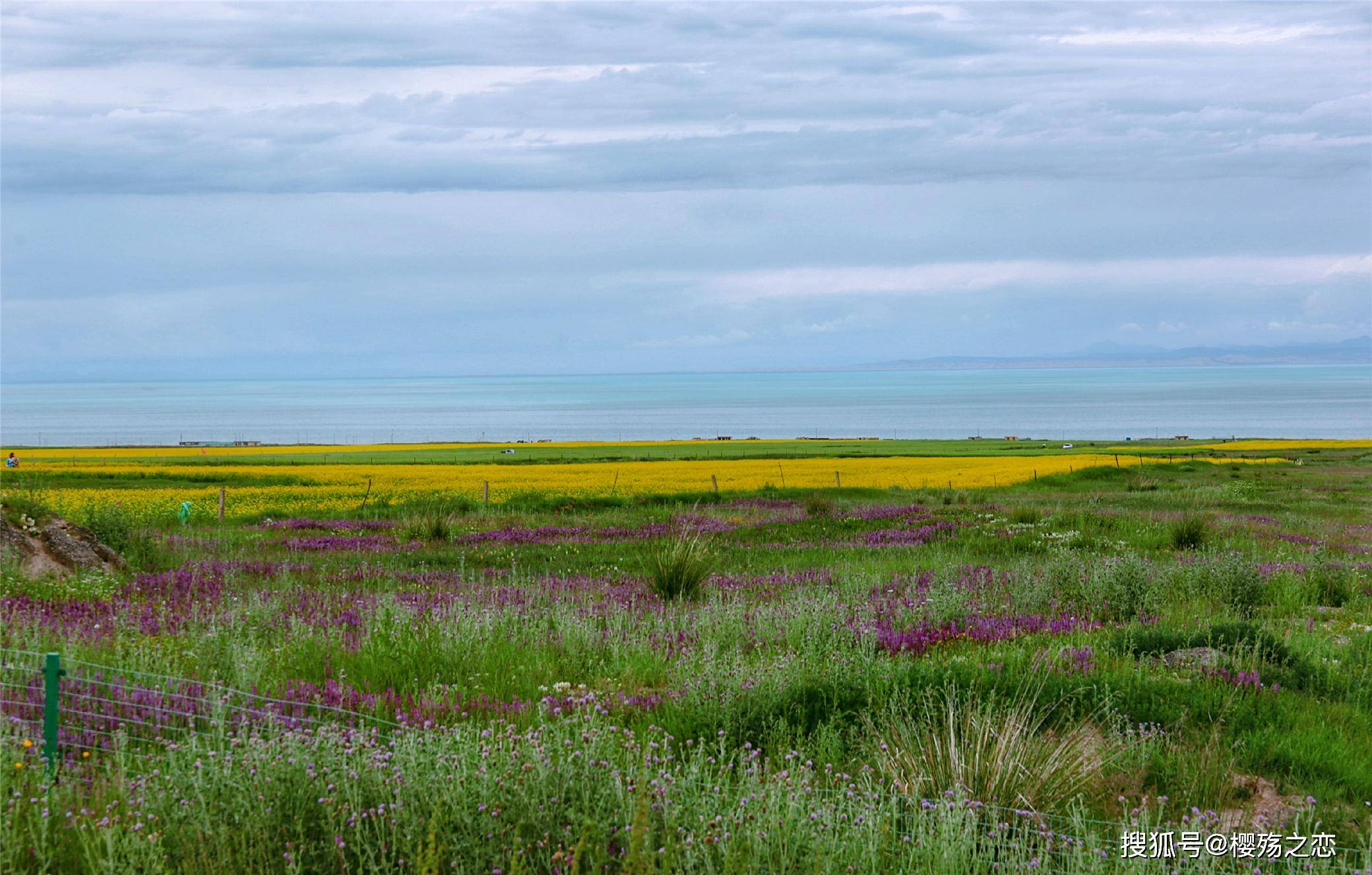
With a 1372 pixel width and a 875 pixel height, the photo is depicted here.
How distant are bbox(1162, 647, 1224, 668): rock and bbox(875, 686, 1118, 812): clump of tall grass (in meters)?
2.35

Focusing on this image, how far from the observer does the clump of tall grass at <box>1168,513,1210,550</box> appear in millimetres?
20234

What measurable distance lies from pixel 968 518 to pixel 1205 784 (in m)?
20.1

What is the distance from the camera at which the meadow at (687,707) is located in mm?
4977

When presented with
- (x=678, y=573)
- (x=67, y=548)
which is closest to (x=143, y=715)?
(x=678, y=573)

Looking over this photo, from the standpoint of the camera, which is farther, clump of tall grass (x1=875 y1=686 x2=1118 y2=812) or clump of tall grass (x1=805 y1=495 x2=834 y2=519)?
clump of tall grass (x1=805 y1=495 x2=834 y2=519)

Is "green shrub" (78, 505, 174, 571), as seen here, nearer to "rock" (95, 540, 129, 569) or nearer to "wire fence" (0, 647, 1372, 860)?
"rock" (95, 540, 129, 569)

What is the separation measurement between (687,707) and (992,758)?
2.37m

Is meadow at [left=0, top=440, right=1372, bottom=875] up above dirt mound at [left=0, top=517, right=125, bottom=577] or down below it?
below

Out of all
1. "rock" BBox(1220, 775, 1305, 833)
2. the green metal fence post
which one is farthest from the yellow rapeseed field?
"rock" BBox(1220, 775, 1305, 833)

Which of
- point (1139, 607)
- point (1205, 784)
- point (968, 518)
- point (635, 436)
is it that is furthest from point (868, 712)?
point (635, 436)

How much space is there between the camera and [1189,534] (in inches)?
806

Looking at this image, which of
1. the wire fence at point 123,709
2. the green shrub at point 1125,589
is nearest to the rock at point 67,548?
the wire fence at point 123,709

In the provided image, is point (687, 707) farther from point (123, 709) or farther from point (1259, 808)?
point (123, 709)

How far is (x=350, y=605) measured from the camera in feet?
42.4
